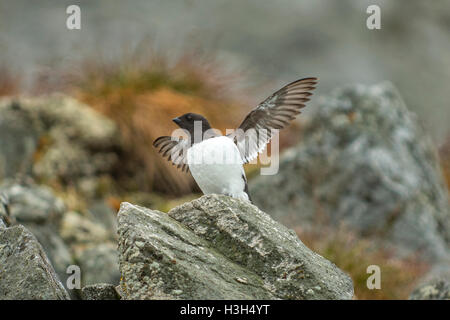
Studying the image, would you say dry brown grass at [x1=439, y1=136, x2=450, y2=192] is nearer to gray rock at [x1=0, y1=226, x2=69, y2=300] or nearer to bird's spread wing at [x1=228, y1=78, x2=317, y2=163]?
bird's spread wing at [x1=228, y1=78, x2=317, y2=163]

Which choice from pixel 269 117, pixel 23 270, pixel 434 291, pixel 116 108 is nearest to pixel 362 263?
pixel 434 291

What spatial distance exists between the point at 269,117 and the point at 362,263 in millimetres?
2943

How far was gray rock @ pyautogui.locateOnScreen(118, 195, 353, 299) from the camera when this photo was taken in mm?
2965

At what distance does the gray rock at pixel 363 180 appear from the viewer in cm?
752

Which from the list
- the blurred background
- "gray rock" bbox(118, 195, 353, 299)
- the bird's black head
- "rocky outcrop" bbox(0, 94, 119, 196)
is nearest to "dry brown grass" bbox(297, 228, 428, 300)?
the blurred background

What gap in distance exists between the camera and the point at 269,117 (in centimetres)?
467

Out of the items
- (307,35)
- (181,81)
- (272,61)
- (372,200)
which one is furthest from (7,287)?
(307,35)

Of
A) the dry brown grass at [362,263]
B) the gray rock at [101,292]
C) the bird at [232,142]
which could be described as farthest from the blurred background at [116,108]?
the gray rock at [101,292]

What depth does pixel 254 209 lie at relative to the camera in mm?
3705

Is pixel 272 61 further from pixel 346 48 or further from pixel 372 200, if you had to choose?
pixel 372 200

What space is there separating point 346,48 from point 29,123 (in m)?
12.4

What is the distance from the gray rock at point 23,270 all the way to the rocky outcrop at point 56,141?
4440 millimetres

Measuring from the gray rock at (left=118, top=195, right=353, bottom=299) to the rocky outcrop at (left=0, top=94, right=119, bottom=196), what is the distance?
475 cm

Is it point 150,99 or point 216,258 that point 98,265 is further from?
point 150,99
